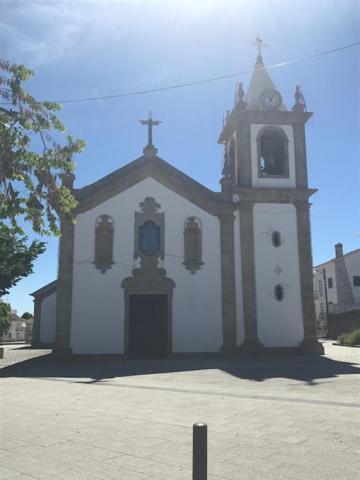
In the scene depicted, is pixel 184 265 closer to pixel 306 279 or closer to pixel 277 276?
pixel 277 276

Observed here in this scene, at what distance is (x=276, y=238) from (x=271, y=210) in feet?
4.77

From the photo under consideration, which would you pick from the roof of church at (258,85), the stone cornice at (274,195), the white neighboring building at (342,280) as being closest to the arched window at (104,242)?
the stone cornice at (274,195)

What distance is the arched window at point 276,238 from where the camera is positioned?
2330cm

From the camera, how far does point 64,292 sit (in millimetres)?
21047

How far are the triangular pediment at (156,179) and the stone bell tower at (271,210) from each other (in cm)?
111

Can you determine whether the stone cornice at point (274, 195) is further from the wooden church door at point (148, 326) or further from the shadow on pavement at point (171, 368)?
the shadow on pavement at point (171, 368)

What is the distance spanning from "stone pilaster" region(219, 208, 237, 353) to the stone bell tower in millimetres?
538

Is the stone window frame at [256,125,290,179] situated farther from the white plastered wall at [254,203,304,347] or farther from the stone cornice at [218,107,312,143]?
the white plastered wall at [254,203,304,347]

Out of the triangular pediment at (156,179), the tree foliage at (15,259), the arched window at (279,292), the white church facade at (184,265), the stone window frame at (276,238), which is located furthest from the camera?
the stone window frame at (276,238)

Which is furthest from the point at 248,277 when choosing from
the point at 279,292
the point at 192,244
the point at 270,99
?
the point at 270,99

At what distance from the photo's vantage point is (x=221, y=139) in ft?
91.8

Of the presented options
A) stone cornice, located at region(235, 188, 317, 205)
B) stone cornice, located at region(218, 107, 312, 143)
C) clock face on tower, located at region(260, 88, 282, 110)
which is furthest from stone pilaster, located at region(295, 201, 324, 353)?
clock face on tower, located at region(260, 88, 282, 110)

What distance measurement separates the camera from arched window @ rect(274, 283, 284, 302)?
22.7 meters

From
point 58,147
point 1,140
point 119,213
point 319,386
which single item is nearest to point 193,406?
point 319,386
